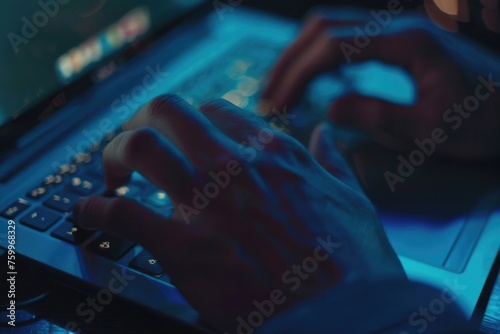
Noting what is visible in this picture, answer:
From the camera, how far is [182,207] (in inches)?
19.5

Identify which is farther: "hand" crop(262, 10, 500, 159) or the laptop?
"hand" crop(262, 10, 500, 159)

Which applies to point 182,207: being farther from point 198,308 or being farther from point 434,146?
point 434,146

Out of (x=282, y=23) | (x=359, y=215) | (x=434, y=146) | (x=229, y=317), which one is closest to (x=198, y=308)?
(x=229, y=317)

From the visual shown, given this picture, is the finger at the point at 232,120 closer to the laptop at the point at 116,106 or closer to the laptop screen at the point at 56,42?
the laptop at the point at 116,106

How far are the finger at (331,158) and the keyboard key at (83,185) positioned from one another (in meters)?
0.22

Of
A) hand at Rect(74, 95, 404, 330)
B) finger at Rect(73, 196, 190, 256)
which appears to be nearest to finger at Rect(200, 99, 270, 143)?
hand at Rect(74, 95, 404, 330)

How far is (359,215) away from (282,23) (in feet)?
1.36

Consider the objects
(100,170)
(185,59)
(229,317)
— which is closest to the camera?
(229,317)

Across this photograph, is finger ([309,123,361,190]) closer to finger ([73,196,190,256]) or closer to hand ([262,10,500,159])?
hand ([262,10,500,159])

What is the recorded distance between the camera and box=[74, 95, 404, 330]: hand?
474 mm

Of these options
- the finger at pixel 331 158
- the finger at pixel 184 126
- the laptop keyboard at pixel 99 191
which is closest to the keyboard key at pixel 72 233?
the laptop keyboard at pixel 99 191

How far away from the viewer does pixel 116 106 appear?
0.72 meters

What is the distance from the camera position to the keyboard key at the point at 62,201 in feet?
1.80

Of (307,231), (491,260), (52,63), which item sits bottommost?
(491,260)
